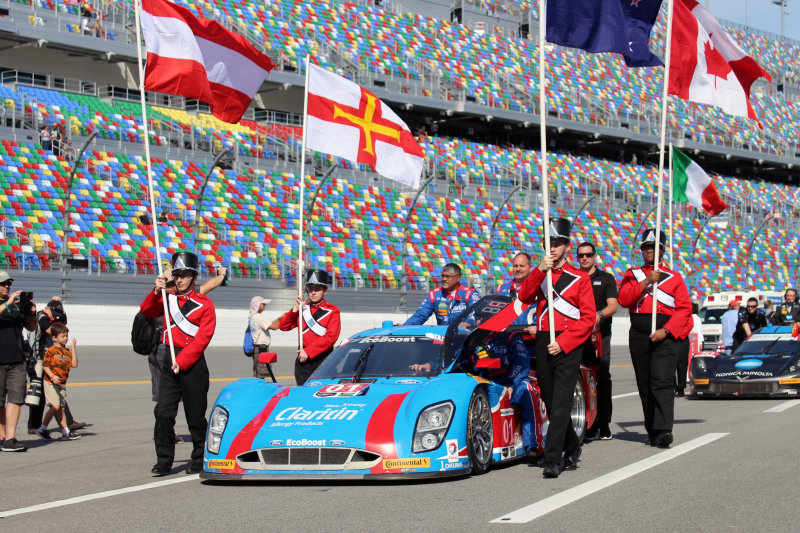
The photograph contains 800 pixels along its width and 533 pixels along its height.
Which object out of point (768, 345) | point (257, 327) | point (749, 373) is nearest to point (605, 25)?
point (749, 373)

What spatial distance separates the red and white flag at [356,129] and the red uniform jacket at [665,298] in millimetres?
3061

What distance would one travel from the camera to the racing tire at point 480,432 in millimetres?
7684

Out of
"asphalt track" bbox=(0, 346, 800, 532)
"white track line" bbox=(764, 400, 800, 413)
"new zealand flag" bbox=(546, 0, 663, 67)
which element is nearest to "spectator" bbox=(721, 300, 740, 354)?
"white track line" bbox=(764, 400, 800, 413)

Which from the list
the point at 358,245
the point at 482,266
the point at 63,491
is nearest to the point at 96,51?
the point at 358,245

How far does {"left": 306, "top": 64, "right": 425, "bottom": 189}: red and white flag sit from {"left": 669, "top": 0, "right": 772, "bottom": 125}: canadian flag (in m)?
3.12

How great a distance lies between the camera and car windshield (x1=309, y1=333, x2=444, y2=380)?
862 centimetres

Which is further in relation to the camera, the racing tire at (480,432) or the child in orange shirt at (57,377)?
the child in orange shirt at (57,377)

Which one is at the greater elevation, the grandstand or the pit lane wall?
the grandstand

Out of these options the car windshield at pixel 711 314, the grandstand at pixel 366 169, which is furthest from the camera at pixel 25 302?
the car windshield at pixel 711 314

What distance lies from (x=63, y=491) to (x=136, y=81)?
1459 inches

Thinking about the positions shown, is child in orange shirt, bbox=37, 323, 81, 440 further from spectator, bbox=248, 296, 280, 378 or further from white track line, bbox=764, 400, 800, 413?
white track line, bbox=764, 400, 800, 413

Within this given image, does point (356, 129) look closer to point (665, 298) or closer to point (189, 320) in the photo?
point (665, 298)

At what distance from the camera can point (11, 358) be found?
34.1ft

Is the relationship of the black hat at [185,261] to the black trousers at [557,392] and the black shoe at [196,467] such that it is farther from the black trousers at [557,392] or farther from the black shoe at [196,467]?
the black trousers at [557,392]
